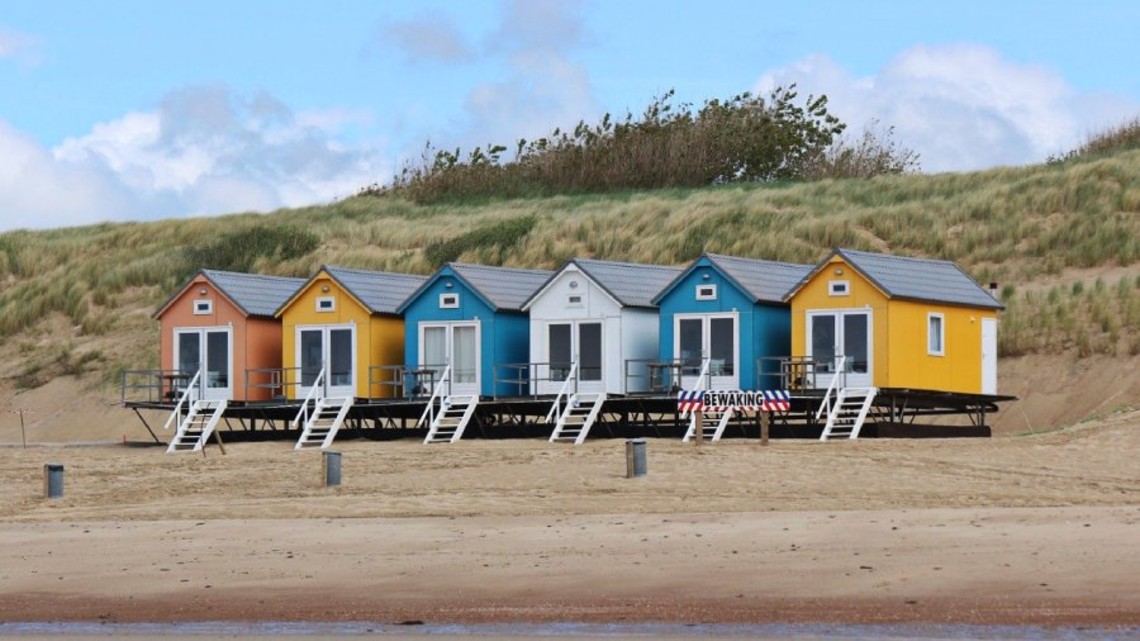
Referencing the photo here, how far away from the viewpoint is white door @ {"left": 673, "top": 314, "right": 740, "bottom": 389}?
41219 mm

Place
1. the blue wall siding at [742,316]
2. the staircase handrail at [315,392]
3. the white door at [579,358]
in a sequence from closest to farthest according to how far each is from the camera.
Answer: the blue wall siding at [742,316] → the white door at [579,358] → the staircase handrail at [315,392]

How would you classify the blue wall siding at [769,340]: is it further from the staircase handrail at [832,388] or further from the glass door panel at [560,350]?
the glass door panel at [560,350]

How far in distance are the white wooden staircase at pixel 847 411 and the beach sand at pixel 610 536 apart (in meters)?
1.87

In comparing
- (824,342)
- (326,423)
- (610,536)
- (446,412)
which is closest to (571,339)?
(446,412)

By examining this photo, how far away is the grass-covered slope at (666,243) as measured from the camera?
174 feet

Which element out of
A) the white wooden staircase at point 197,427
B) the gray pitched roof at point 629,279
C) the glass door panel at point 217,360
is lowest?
the white wooden staircase at point 197,427

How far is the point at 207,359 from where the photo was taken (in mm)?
47031

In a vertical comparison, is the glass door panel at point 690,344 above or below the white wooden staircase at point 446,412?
above

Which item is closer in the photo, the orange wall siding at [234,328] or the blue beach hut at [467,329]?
the blue beach hut at [467,329]

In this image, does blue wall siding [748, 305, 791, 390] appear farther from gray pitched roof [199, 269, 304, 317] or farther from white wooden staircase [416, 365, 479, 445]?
gray pitched roof [199, 269, 304, 317]

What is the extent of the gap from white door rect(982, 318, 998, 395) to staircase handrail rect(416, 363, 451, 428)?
10.2 meters

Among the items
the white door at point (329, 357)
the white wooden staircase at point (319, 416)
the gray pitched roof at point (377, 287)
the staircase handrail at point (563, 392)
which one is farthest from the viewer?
the gray pitched roof at point (377, 287)

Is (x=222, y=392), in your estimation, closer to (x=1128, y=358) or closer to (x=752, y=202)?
(x=1128, y=358)

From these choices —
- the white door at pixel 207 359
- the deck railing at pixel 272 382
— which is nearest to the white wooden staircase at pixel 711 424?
the deck railing at pixel 272 382
